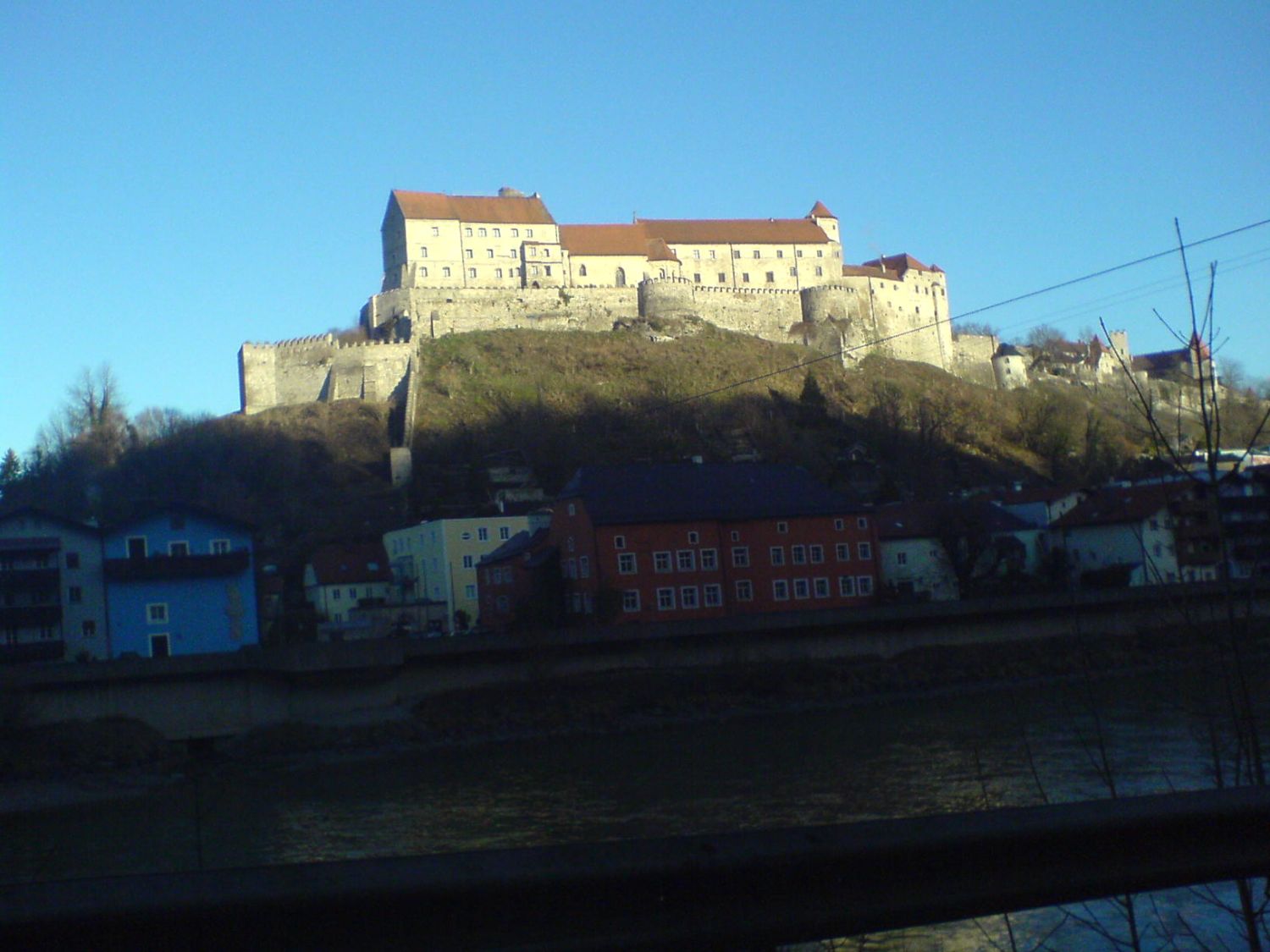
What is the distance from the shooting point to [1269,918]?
2973mm

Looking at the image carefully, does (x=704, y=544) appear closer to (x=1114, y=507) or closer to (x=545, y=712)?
(x=545, y=712)

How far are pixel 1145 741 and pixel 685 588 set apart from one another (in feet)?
56.0

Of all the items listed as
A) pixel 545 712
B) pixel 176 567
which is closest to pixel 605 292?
pixel 176 567

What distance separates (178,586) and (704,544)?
12.8 metres

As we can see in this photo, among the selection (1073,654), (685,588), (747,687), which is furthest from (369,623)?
(1073,654)

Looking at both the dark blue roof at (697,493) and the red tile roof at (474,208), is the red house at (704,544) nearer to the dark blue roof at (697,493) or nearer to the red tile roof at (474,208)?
the dark blue roof at (697,493)

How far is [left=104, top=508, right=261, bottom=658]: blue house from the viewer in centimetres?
2852

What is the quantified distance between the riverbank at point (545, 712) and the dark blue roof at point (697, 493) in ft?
14.7

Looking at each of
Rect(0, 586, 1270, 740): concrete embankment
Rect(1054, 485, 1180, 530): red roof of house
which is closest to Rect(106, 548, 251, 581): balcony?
Rect(0, 586, 1270, 740): concrete embankment

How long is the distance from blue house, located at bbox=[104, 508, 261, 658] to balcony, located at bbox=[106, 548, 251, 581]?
0.02 metres

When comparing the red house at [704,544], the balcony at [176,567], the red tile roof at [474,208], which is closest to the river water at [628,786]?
the red house at [704,544]

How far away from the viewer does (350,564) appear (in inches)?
1610

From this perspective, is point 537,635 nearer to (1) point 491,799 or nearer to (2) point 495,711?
(2) point 495,711

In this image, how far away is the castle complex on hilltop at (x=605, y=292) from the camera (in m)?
59.4
